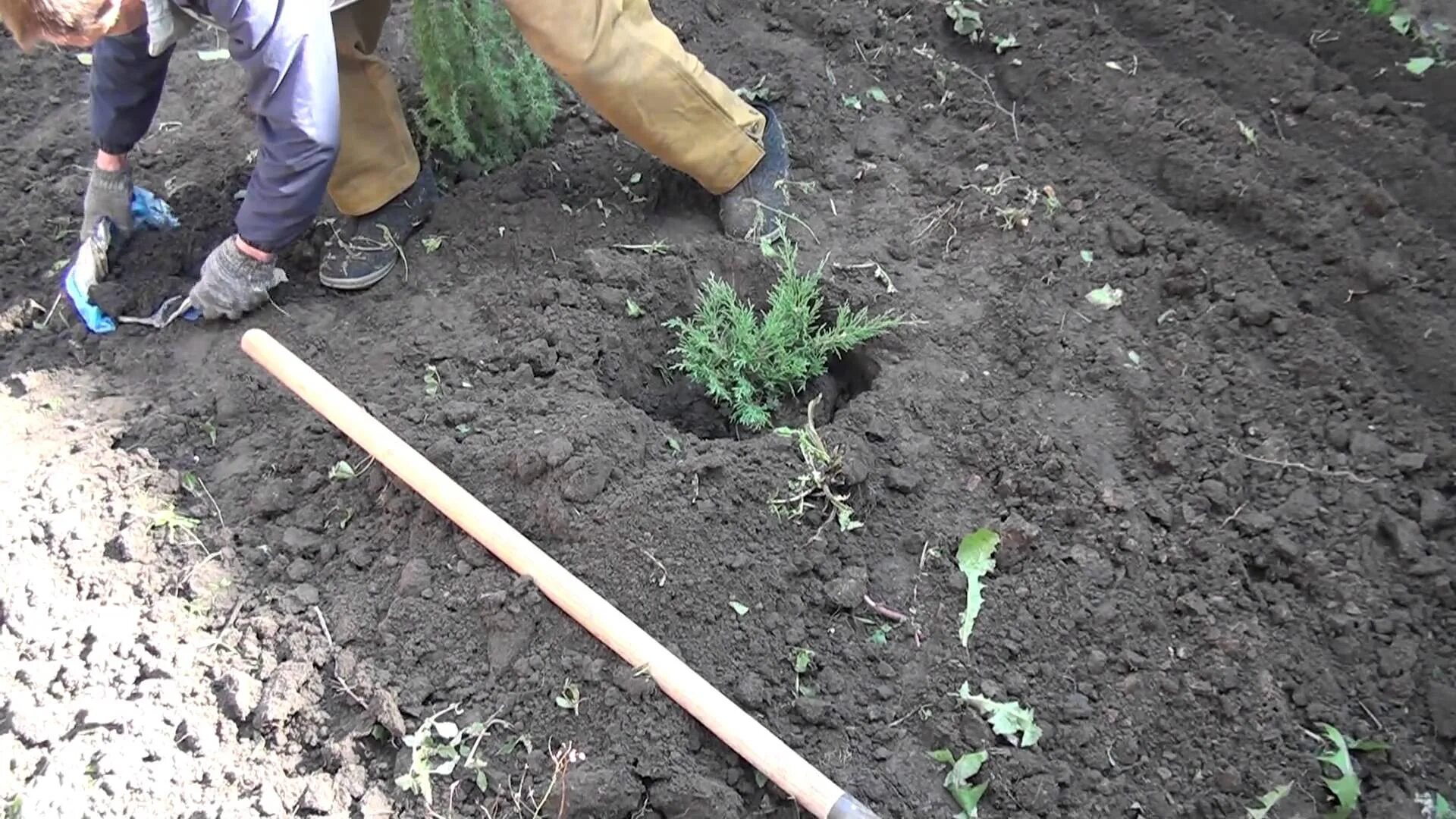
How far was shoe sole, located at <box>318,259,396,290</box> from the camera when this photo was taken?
325cm

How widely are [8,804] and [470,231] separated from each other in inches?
76.4

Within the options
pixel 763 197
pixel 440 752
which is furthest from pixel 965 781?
pixel 763 197

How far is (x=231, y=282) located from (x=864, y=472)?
6.22ft

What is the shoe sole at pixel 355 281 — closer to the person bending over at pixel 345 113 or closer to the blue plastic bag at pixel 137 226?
the person bending over at pixel 345 113

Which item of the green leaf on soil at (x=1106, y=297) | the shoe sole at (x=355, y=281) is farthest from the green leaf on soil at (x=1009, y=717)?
the shoe sole at (x=355, y=281)

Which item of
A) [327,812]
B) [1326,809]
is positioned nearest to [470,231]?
[327,812]

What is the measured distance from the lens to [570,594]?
2328 millimetres

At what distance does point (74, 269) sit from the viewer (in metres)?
3.25

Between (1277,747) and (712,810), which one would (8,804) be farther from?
(1277,747)

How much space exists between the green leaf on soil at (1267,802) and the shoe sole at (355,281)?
2.71 metres

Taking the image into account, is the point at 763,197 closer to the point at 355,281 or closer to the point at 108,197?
the point at 355,281

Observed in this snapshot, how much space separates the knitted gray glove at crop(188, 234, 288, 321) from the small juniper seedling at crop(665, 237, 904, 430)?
1198mm

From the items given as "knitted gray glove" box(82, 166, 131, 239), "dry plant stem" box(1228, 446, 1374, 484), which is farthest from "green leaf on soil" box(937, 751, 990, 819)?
"knitted gray glove" box(82, 166, 131, 239)

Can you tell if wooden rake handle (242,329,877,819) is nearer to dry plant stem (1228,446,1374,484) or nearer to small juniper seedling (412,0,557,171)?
small juniper seedling (412,0,557,171)
